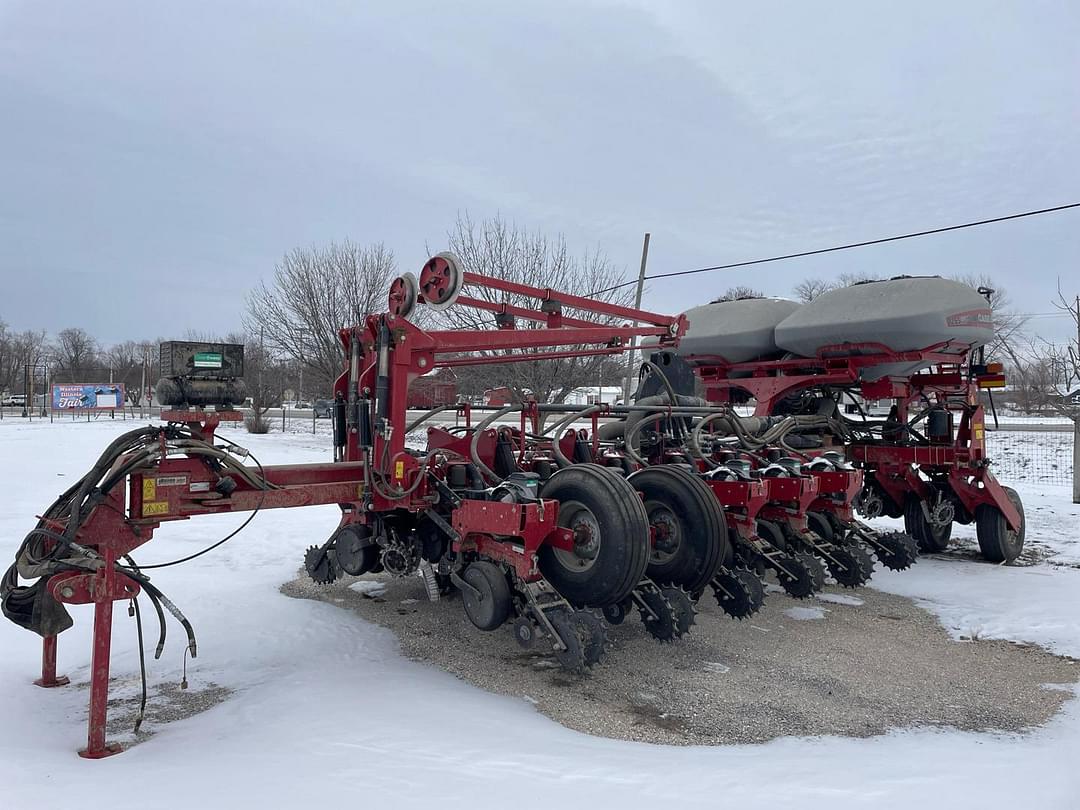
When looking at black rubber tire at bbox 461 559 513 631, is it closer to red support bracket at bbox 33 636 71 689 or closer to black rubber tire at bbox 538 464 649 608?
black rubber tire at bbox 538 464 649 608

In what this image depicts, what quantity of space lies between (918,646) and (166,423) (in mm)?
4945

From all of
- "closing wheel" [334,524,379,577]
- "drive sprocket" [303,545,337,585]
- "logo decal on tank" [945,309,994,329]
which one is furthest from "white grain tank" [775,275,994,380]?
"drive sprocket" [303,545,337,585]

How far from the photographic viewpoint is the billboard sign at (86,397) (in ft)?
132

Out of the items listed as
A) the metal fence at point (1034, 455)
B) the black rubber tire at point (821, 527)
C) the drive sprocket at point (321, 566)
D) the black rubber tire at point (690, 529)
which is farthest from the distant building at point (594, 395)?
the metal fence at point (1034, 455)

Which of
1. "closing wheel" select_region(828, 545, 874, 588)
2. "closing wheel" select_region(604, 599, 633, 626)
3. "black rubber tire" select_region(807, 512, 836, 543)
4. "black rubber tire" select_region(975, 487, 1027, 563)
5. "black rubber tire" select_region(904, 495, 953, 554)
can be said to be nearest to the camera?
"closing wheel" select_region(604, 599, 633, 626)

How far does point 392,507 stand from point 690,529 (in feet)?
6.47

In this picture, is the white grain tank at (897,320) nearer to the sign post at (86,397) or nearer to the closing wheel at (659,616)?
the closing wheel at (659,616)

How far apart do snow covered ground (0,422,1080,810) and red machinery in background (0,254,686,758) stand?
15.8 inches

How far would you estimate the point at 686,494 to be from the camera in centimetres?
554

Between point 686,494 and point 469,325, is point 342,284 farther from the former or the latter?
point 686,494

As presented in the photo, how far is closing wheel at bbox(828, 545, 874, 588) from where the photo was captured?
674 cm

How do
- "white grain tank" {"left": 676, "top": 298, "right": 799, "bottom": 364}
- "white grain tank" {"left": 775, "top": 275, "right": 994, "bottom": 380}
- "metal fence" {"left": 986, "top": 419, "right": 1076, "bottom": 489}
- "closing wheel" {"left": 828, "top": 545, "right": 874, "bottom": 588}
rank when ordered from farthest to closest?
"metal fence" {"left": 986, "top": 419, "right": 1076, "bottom": 489} → "white grain tank" {"left": 676, "top": 298, "right": 799, "bottom": 364} → "white grain tank" {"left": 775, "top": 275, "right": 994, "bottom": 380} → "closing wheel" {"left": 828, "top": 545, "right": 874, "bottom": 588}

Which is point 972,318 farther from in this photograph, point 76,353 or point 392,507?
point 76,353

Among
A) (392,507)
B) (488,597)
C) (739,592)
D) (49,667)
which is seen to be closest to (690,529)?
(739,592)
